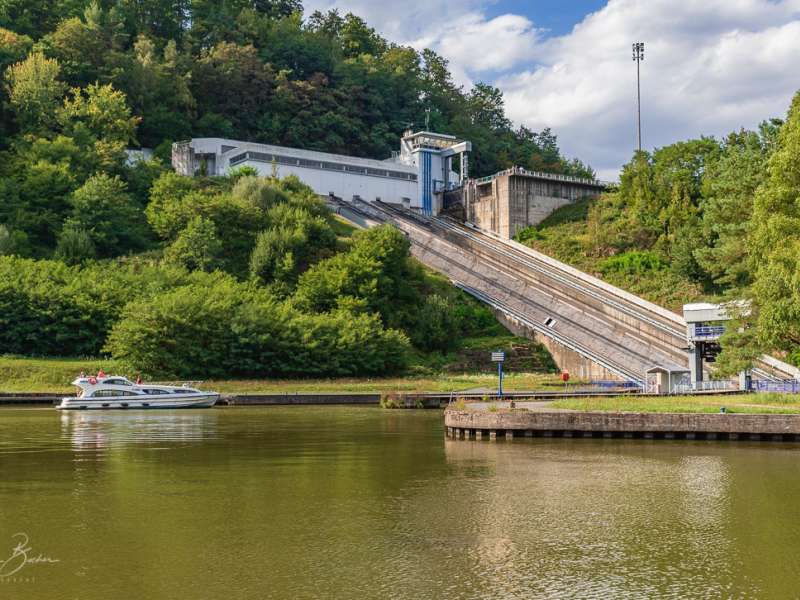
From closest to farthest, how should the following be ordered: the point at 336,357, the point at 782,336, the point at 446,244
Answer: the point at 782,336 < the point at 336,357 < the point at 446,244

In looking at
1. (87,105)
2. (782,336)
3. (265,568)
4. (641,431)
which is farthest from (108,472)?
(87,105)

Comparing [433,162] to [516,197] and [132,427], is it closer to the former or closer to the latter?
[516,197]

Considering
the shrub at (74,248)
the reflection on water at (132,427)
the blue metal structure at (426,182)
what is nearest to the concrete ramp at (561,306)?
the blue metal structure at (426,182)

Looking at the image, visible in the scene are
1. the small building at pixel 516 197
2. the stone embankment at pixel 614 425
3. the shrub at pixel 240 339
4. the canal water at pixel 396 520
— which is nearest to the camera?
the canal water at pixel 396 520

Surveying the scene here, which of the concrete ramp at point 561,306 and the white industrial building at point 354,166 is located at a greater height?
the white industrial building at point 354,166

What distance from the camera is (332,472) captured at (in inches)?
797

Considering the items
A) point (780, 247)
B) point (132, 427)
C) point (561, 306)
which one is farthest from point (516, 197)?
point (132, 427)

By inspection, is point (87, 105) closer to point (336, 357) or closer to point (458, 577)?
point (336, 357)

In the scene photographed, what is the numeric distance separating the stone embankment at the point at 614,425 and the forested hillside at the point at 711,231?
5891 millimetres

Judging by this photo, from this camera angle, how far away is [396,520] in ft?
49.1

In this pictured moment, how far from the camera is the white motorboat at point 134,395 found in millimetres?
42222

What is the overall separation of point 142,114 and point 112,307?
136 feet

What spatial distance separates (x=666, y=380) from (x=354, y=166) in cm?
5688

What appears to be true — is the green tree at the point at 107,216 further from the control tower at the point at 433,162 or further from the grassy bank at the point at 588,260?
the grassy bank at the point at 588,260
